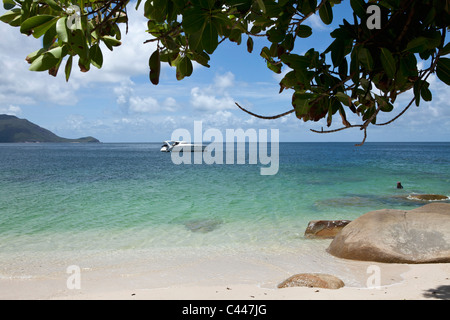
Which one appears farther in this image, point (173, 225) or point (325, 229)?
point (173, 225)

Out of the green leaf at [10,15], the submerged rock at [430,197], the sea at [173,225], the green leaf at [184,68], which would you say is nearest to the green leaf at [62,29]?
the green leaf at [10,15]

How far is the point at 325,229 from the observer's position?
9273mm

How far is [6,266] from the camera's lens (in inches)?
295

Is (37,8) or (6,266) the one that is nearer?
(37,8)

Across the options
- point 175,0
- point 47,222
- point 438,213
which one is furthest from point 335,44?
point 47,222

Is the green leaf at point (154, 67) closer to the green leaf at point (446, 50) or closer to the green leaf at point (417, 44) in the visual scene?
the green leaf at point (417, 44)

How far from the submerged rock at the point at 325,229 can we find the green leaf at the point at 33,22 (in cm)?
895

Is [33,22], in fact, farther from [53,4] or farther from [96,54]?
[96,54]

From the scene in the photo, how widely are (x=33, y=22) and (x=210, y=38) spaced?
631 mm

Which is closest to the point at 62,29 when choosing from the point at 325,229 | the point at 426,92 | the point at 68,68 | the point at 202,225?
the point at 68,68

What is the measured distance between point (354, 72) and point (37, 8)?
1.55m

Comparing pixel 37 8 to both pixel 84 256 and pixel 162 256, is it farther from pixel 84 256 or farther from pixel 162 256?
pixel 84 256

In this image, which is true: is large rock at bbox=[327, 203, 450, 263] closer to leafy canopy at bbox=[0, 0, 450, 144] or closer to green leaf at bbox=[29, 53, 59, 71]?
leafy canopy at bbox=[0, 0, 450, 144]

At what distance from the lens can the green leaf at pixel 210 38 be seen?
132 centimetres
